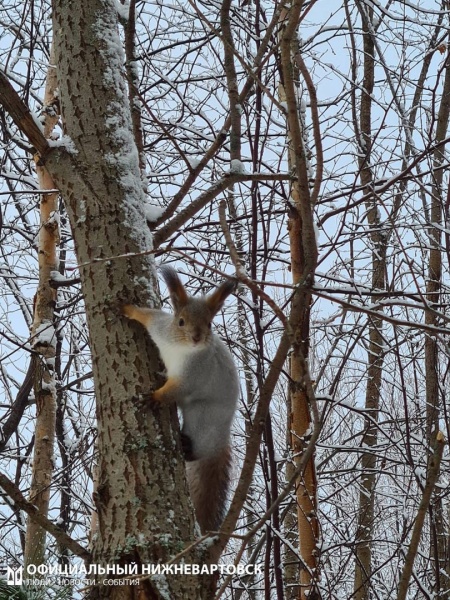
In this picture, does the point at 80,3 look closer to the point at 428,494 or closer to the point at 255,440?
the point at 255,440

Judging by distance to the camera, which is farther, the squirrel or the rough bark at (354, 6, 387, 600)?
the rough bark at (354, 6, 387, 600)

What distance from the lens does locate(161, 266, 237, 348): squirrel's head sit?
2.92m

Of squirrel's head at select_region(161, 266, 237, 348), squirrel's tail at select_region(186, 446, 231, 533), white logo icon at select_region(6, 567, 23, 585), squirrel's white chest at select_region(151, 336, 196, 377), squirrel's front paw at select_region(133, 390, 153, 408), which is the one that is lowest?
white logo icon at select_region(6, 567, 23, 585)

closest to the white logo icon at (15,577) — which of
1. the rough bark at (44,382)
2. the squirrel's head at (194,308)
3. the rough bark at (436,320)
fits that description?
the squirrel's head at (194,308)

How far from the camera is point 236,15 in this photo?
496 cm

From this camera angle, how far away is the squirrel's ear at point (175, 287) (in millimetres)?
3004

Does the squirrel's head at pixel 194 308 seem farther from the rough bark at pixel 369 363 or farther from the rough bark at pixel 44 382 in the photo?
the rough bark at pixel 369 363

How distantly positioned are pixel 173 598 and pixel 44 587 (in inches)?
26.8

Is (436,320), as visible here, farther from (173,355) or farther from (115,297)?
(115,297)

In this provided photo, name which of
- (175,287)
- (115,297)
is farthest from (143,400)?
(175,287)

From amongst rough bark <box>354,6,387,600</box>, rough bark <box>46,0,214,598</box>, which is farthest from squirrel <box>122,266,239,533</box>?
rough bark <box>354,6,387,600</box>

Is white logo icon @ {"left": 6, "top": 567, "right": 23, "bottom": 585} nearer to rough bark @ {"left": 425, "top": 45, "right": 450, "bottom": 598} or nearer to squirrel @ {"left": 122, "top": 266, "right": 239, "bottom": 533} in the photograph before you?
squirrel @ {"left": 122, "top": 266, "right": 239, "bottom": 533}

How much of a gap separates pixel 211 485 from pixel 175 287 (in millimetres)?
882

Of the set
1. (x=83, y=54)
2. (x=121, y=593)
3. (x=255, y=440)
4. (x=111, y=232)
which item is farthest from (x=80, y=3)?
(x=121, y=593)
